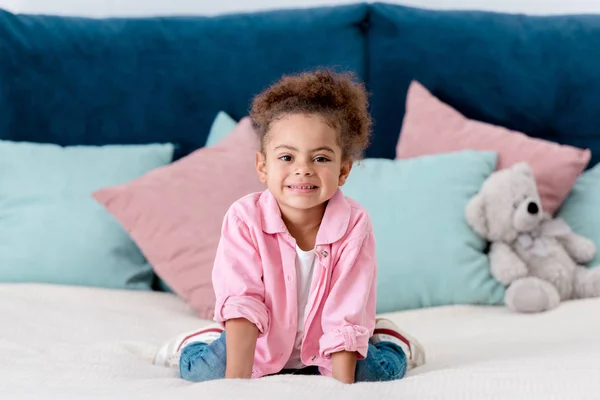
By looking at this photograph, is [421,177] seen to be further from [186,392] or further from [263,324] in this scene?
[186,392]

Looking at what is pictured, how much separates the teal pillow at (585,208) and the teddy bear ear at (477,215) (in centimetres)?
29

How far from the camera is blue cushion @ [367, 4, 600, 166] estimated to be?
221 centimetres

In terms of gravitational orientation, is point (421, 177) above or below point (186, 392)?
above

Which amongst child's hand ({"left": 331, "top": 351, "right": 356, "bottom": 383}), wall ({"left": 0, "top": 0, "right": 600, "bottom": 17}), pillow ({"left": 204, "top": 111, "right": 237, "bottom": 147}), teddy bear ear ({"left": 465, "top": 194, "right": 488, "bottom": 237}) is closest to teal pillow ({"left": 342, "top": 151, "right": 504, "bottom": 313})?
teddy bear ear ({"left": 465, "top": 194, "right": 488, "bottom": 237})

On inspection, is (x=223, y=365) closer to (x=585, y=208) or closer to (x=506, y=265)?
(x=506, y=265)

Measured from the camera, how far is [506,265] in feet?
5.97

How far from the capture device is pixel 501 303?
1.85 m

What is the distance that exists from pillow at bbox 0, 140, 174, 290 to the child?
703mm

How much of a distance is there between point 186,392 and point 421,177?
1.05 meters

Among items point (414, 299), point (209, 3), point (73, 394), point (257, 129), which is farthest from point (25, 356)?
point (209, 3)

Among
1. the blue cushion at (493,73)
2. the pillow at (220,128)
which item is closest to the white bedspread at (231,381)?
the pillow at (220,128)

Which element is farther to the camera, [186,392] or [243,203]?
[243,203]

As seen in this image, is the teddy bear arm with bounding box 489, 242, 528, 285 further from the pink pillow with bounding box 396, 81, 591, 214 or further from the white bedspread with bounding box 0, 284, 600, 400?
the pink pillow with bounding box 396, 81, 591, 214

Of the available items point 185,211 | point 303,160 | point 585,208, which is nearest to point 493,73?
point 585,208
